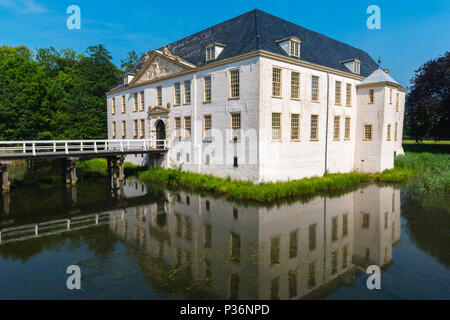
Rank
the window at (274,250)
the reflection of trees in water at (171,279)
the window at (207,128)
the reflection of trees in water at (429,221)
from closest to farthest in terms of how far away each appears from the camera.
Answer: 1. the reflection of trees in water at (171,279)
2. the window at (274,250)
3. the reflection of trees in water at (429,221)
4. the window at (207,128)

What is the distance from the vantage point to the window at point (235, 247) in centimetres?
901

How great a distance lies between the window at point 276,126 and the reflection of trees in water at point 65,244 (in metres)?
12.2

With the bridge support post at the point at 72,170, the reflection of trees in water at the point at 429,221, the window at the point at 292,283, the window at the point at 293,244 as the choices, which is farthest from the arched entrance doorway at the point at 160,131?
the window at the point at 292,283

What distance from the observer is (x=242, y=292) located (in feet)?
22.7

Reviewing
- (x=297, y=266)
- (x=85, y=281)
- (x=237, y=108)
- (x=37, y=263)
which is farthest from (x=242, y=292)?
(x=237, y=108)

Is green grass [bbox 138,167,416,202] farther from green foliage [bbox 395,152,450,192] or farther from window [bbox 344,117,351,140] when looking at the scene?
window [bbox 344,117,351,140]

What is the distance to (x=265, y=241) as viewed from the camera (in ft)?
34.1

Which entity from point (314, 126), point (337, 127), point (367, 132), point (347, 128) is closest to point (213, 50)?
point (314, 126)

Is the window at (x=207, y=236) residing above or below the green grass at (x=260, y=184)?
below

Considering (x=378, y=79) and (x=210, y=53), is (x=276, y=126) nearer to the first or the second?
(x=210, y=53)

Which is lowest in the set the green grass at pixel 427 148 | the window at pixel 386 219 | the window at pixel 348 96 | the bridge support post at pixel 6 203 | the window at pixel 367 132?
the window at pixel 386 219

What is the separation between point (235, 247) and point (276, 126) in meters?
11.4

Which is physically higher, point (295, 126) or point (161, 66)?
point (161, 66)

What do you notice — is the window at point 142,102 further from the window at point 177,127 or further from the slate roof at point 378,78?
the slate roof at point 378,78
